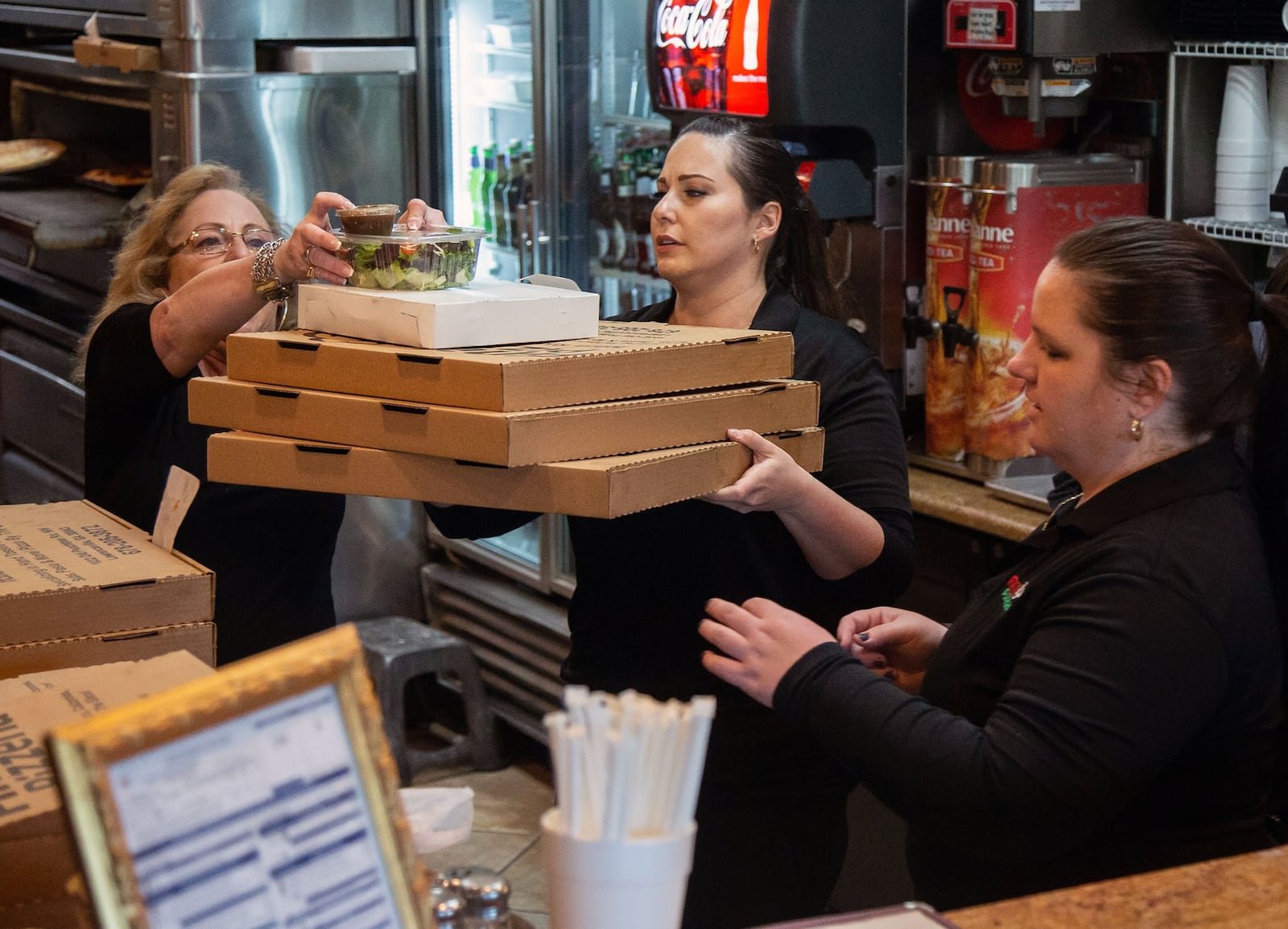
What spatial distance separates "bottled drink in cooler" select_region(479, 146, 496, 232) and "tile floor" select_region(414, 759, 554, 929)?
1.54 metres

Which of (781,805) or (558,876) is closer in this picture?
(558,876)

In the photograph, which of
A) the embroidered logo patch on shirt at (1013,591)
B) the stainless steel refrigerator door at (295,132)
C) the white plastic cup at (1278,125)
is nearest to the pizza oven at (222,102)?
the stainless steel refrigerator door at (295,132)

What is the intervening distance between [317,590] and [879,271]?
4.40 ft

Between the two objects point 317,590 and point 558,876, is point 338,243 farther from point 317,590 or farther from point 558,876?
point 558,876

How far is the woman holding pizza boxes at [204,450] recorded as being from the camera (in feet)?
7.17

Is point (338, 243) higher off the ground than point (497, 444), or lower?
higher

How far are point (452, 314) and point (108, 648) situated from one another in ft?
1.67

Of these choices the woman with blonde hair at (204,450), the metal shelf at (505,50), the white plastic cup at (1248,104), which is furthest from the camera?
the metal shelf at (505,50)

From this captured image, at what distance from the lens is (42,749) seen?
1280mm

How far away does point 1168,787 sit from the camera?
4.96 ft

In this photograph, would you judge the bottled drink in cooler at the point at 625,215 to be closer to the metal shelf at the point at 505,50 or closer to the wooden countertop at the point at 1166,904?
the metal shelf at the point at 505,50

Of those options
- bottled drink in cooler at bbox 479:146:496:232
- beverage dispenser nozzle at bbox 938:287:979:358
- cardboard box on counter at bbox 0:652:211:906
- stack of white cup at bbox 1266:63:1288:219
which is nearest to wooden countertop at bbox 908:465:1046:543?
beverage dispenser nozzle at bbox 938:287:979:358

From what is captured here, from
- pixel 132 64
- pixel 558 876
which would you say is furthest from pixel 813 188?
pixel 558 876

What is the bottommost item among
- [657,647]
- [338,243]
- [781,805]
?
[781,805]
